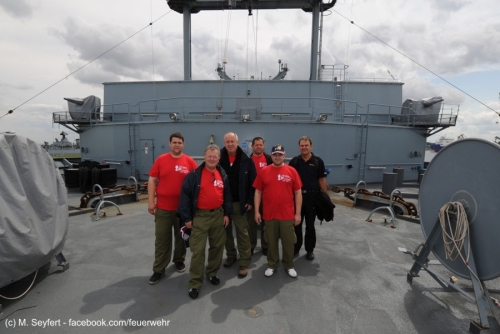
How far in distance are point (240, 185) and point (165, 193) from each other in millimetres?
960

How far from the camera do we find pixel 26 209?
2723mm

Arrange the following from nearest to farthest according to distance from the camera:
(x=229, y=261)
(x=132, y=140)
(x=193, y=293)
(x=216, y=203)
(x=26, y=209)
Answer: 1. (x=26, y=209)
2. (x=193, y=293)
3. (x=216, y=203)
4. (x=229, y=261)
5. (x=132, y=140)

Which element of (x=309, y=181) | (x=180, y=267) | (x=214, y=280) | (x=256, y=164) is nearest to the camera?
(x=214, y=280)

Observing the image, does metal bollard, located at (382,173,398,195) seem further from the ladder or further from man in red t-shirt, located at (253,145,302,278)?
the ladder

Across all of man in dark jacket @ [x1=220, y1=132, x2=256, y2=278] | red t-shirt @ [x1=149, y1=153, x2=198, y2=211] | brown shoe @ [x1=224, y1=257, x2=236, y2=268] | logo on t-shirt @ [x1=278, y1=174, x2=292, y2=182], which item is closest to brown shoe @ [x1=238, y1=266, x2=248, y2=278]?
man in dark jacket @ [x1=220, y1=132, x2=256, y2=278]

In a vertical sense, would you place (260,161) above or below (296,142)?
below

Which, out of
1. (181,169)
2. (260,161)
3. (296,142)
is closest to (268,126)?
(296,142)

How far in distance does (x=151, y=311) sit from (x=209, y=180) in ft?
4.86

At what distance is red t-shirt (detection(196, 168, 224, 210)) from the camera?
2953mm

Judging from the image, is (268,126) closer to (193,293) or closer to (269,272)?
(269,272)

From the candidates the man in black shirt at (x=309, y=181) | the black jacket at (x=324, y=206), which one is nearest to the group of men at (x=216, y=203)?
the man in black shirt at (x=309, y=181)

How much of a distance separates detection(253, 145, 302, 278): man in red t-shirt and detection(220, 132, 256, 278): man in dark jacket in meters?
0.14

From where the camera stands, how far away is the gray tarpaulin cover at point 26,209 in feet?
8.32

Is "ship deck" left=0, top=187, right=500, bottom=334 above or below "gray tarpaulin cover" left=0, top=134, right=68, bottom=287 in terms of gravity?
below
